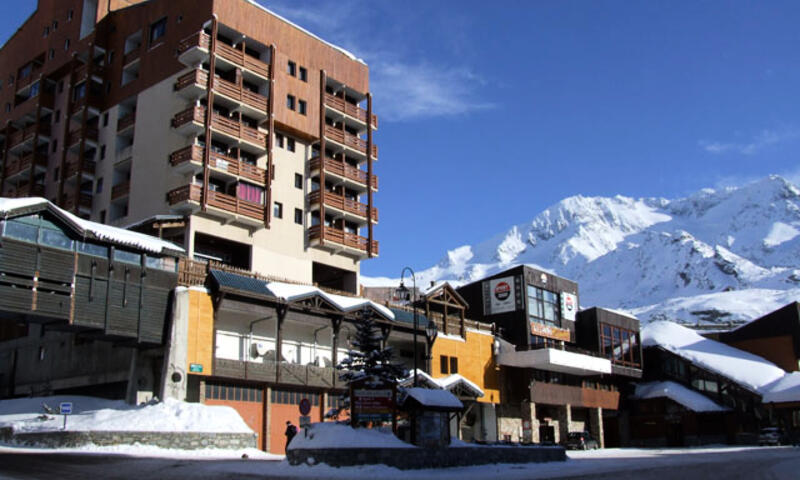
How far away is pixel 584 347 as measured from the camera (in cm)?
7412

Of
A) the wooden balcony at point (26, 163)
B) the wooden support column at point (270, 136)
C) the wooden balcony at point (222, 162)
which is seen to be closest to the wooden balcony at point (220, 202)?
the wooden support column at point (270, 136)

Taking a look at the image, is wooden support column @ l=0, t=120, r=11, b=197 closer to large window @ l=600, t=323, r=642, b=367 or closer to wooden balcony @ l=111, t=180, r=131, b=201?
wooden balcony @ l=111, t=180, r=131, b=201

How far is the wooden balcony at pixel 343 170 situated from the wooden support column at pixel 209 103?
10.2 meters

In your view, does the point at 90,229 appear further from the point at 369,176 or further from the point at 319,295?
the point at 369,176

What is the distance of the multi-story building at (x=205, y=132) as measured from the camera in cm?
5438

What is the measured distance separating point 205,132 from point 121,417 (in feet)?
71.5

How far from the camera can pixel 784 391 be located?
71062mm

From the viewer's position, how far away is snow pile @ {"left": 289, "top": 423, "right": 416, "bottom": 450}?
2944cm

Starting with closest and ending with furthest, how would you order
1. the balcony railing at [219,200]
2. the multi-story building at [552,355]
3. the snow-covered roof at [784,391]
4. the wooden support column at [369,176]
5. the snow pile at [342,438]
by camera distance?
the snow pile at [342,438] < the balcony railing at [219,200] < the wooden support column at [369,176] < the multi-story building at [552,355] < the snow-covered roof at [784,391]

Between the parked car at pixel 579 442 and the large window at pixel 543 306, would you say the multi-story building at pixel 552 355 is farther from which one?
the parked car at pixel 579 442

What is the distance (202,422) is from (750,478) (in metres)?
25.7

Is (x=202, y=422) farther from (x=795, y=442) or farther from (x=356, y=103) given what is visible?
(x=795, y=442)

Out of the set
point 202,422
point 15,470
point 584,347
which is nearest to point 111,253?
point 202,422

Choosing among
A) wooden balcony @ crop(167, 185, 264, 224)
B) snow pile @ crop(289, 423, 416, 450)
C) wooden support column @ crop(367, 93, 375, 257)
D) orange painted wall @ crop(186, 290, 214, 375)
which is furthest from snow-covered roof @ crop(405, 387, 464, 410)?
wooden support column @ crop(367, 93, 375, 257)
